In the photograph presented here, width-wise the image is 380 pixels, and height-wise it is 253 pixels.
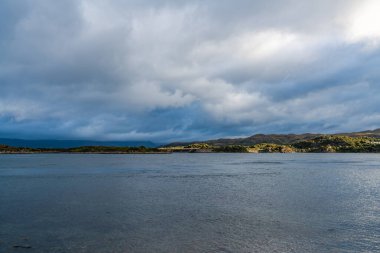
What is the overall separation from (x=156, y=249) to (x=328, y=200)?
26792 mm

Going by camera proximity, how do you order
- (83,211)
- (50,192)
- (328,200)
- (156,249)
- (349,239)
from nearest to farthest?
(156,249), (349,239), (83,211), (328,200), (50,192)

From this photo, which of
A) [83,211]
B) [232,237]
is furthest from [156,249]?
[83,211]

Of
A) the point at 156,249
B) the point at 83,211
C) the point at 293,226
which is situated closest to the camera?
the point at 156,249

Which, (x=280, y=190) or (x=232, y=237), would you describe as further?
(x=280, y=190)

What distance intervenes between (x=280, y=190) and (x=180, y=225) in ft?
87.6

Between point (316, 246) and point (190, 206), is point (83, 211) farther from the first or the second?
point (316, 246)

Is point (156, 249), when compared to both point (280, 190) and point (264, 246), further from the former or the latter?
point (280, 190)

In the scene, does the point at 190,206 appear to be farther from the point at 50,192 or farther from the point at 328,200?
the point at 50,192

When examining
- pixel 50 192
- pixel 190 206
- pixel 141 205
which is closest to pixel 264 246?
pixel 190 206

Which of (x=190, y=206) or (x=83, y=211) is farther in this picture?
(x=190, y=206)

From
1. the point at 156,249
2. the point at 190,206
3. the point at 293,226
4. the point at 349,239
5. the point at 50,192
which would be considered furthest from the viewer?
the point at 50,192

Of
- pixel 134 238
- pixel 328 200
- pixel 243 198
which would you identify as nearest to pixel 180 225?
pixel 134 238

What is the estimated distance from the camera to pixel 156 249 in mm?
23406

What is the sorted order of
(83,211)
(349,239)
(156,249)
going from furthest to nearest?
(83,211) < (349,239) < (156,249)
